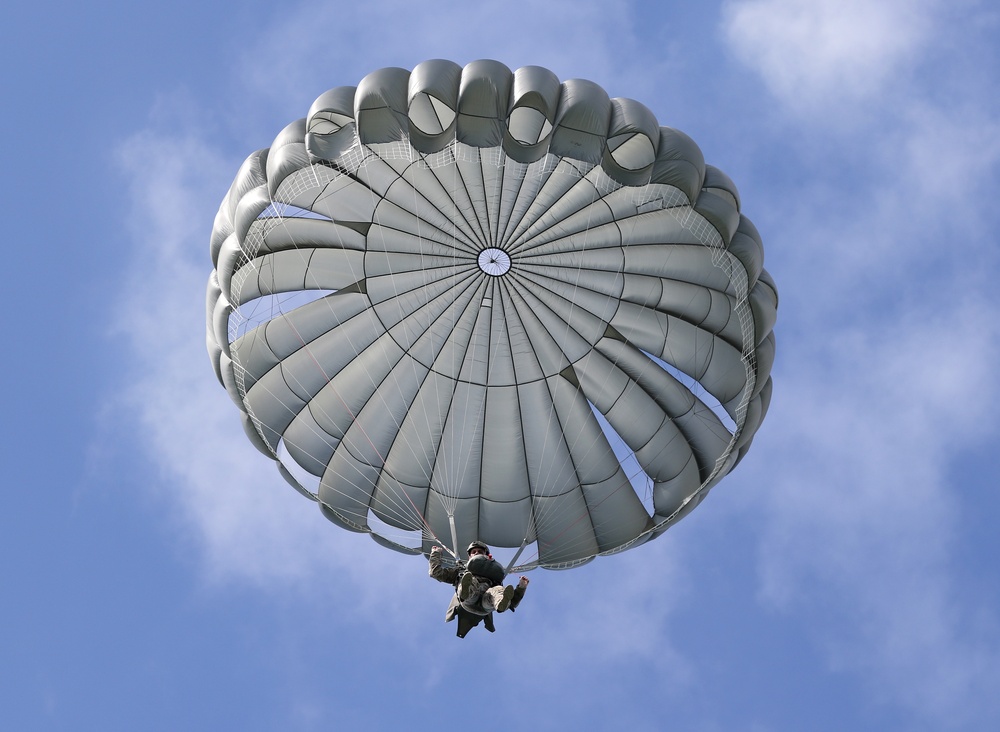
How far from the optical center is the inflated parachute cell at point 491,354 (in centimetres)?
1585

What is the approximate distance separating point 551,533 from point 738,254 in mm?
4159

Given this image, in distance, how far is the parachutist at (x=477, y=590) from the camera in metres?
13.9

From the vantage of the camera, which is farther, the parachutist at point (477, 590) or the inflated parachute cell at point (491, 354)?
the inflated parachute cell at point (491, 354)

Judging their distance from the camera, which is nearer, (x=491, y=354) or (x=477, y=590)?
(x=477, y=590)

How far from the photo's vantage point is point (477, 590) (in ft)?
45.8

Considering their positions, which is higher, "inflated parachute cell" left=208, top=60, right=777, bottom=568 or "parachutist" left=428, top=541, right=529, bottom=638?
"inflated parachute cell" left=208, top=60, right=777, bottom=568

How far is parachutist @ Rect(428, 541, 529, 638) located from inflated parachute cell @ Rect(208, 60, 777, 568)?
3.91ft

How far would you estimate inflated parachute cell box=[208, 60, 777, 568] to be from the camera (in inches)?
624

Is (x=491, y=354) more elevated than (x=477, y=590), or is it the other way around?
(x=491, y=354)

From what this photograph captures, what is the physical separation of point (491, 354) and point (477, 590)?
3.54m

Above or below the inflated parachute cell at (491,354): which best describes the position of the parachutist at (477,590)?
below

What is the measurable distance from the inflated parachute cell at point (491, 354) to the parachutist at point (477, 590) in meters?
1.19

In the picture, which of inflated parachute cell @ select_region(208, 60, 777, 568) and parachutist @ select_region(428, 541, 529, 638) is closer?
parachutist @ select_region(428, 541, 529, 638)

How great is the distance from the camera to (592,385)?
53.7 ft
